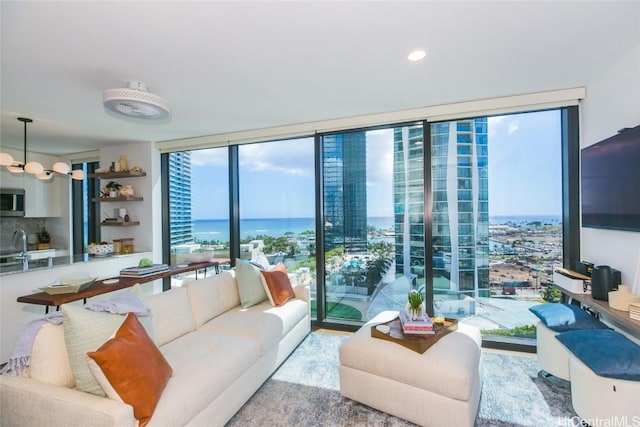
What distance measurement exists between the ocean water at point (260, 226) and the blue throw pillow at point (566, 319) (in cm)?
167

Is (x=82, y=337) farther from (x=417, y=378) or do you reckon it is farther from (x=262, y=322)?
(x=417, y=378)

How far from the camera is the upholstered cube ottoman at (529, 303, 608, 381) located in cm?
224

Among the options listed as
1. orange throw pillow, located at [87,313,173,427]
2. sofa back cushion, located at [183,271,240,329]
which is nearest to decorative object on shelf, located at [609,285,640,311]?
orange throw pillow, located at [87,313,173,427]

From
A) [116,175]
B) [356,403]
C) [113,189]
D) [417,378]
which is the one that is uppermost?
[116,175]

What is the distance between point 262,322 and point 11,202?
481 cm

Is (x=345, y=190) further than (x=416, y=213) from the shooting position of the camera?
Yes

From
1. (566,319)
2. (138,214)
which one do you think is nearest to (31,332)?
(138,214)

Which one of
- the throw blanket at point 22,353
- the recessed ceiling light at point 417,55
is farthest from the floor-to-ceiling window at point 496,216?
the throw blanket at point 22,353

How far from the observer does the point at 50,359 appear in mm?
1552

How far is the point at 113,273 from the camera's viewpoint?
3967mm

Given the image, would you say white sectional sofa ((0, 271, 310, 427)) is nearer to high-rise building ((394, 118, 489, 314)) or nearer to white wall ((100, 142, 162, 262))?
high-rise building ((394, 118, 489, 314))

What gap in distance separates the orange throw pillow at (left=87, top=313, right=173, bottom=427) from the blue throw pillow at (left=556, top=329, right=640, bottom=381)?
2464mm

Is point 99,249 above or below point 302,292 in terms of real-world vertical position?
above

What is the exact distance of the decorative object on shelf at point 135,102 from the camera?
83.3 inches
